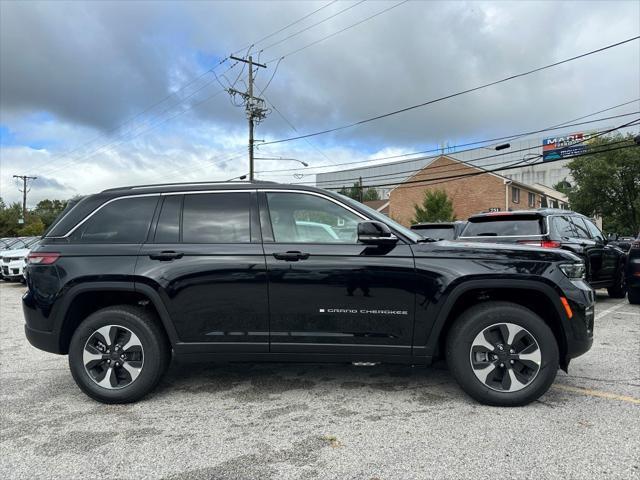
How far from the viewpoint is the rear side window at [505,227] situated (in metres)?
7.32

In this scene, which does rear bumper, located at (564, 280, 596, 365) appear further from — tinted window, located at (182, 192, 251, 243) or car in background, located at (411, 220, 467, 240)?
car in background, located at (411, 220, 467, 240)

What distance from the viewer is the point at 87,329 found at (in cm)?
370

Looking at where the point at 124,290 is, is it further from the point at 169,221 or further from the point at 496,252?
the point at 496,252

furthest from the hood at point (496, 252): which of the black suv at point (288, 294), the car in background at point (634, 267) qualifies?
the car in background at point (634, 267)

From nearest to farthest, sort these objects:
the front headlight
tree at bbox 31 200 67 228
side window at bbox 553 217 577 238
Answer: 1. the front headlight
2. side window at bbox 553 217 577 238
3. tree at bbox 31 200 67 228

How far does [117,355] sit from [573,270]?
3.70 meters

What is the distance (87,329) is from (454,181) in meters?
38.6

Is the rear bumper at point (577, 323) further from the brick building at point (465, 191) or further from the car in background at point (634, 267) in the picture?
the brick building at point (465, 191)

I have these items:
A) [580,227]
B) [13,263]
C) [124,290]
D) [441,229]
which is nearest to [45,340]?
[124,290]

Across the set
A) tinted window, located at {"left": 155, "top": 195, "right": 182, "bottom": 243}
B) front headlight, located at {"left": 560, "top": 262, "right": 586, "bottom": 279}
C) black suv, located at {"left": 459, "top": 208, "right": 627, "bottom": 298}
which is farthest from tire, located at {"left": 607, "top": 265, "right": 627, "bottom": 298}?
tinted window, located at {"left": 155, "top": 195, "right": 182, "bottom": 243}

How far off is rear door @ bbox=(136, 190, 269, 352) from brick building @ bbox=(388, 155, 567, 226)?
1269 inches

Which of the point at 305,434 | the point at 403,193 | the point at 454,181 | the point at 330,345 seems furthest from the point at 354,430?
the point at 403,193

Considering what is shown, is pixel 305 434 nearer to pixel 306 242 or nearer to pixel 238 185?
pixel 306 242

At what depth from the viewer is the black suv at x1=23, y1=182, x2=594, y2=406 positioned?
349 cm
